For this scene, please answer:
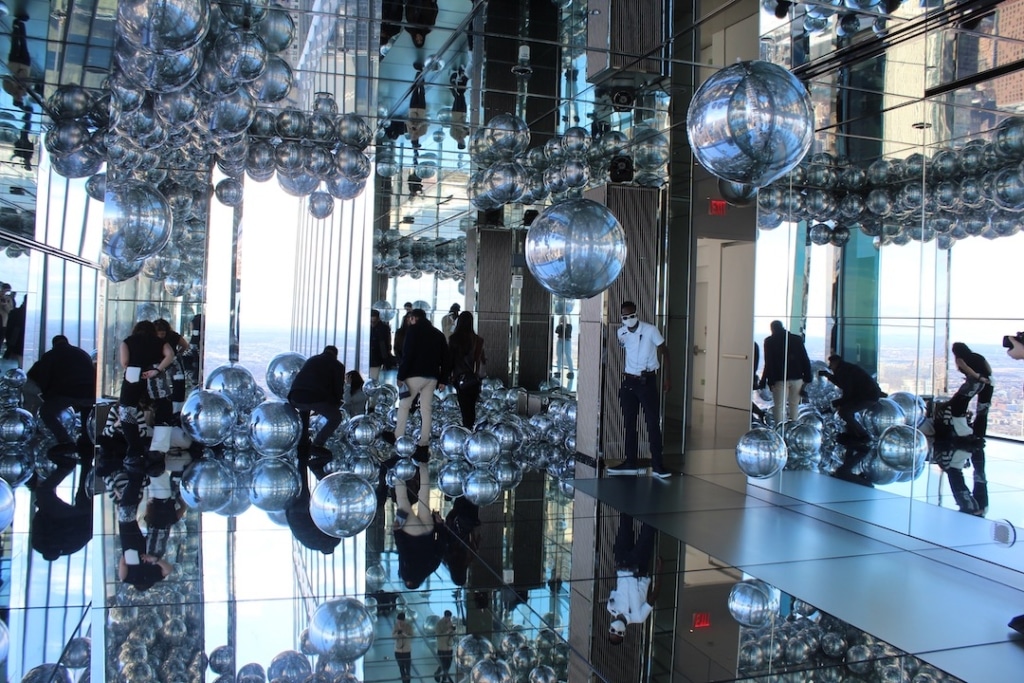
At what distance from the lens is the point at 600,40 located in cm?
868

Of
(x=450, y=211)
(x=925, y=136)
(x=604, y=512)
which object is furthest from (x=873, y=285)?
(x=450, y=211)

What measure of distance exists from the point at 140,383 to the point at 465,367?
12.9ft

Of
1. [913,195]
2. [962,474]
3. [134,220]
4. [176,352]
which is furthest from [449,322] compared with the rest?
[962,474]

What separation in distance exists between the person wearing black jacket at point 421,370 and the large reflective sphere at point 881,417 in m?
5.03

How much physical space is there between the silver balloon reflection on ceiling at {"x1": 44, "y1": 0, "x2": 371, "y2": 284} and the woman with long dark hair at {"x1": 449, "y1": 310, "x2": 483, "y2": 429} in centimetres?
236

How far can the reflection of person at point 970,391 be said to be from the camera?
19.9 ft

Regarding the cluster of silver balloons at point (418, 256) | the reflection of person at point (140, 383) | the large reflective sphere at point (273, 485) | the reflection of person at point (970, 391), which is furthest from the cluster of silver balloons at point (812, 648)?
the cluster of silver balloons at point (418, 256)

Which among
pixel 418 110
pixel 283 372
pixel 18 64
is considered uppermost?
pixel 418 110

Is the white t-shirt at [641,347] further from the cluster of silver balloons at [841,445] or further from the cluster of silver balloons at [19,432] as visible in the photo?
the cluster of silver balloons at [19,432]

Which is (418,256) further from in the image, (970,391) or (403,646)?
(403,646)

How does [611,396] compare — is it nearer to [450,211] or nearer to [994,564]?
[994,564]

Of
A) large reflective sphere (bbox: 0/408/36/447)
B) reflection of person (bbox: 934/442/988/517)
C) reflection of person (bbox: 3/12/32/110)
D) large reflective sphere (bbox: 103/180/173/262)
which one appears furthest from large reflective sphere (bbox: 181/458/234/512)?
reflection of person (bbox: 934/442/988/517)

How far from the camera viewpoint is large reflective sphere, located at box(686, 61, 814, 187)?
3969mm

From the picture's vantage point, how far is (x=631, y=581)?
214 inches
